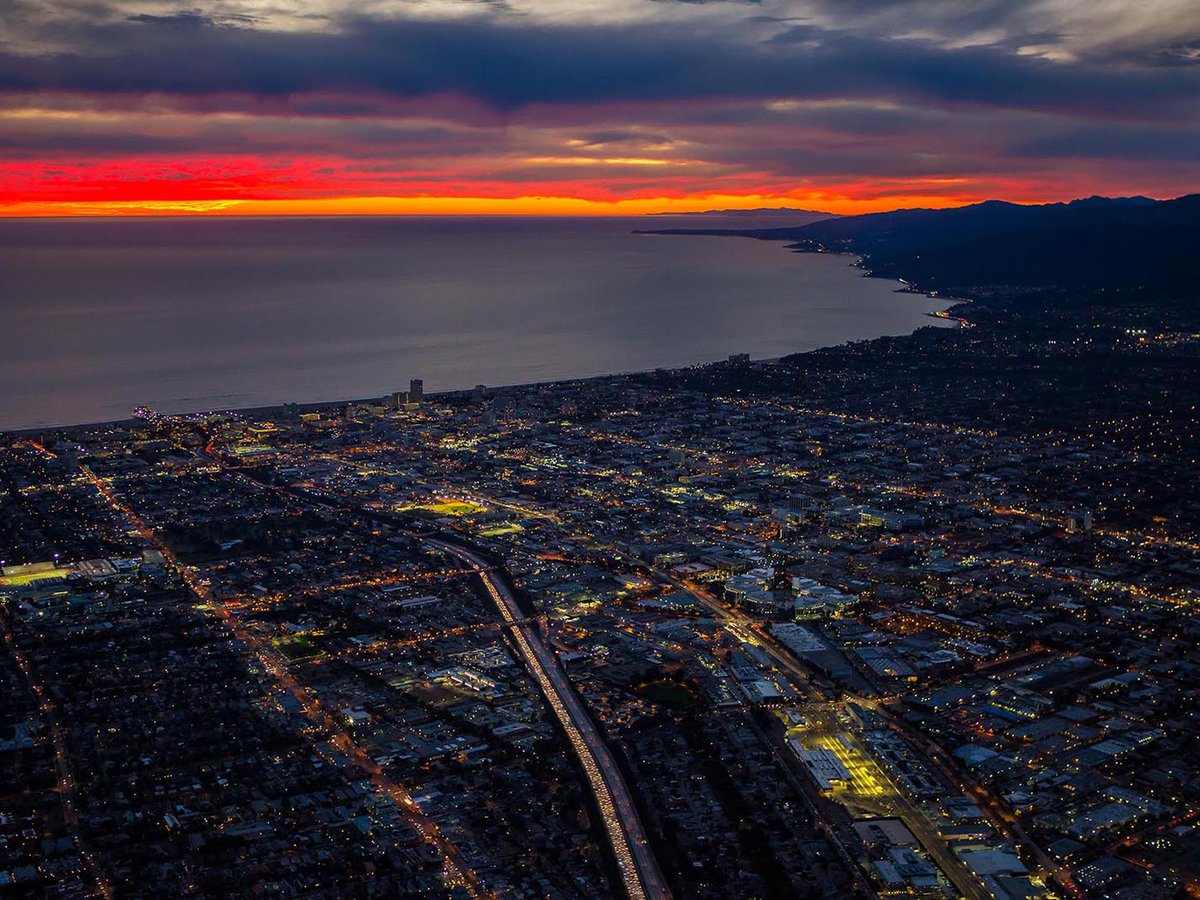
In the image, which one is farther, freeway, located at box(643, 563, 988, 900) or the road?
the road

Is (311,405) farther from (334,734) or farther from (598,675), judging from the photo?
(334,734)

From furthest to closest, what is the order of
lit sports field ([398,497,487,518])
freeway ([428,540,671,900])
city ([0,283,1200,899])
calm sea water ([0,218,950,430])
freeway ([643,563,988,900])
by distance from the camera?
calm sea water ([0,218,950,430]), lit sports field ([398,497,487,518]), city ([0,283,1200,899]), freeway ([428,540,671,900]), freeway ([643,563,988,900])

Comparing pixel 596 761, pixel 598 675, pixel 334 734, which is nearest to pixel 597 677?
pixel 598 675

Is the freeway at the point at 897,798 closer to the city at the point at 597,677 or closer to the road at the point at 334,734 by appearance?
the city at the point at 597,677

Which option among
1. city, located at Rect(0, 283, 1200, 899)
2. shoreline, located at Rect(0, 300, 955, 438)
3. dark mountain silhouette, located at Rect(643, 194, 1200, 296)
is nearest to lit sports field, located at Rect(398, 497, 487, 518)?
city, located at Rect(0, 283, 1200, 899)

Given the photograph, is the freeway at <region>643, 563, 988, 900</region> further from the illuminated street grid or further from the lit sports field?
the lit sports field

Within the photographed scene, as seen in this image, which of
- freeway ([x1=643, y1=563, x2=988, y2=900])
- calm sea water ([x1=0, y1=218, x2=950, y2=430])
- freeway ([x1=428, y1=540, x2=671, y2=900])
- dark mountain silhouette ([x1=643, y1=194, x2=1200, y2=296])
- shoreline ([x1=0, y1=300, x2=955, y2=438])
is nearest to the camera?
freeway ([x1=643, y1=563, x2=988, y2=900])
